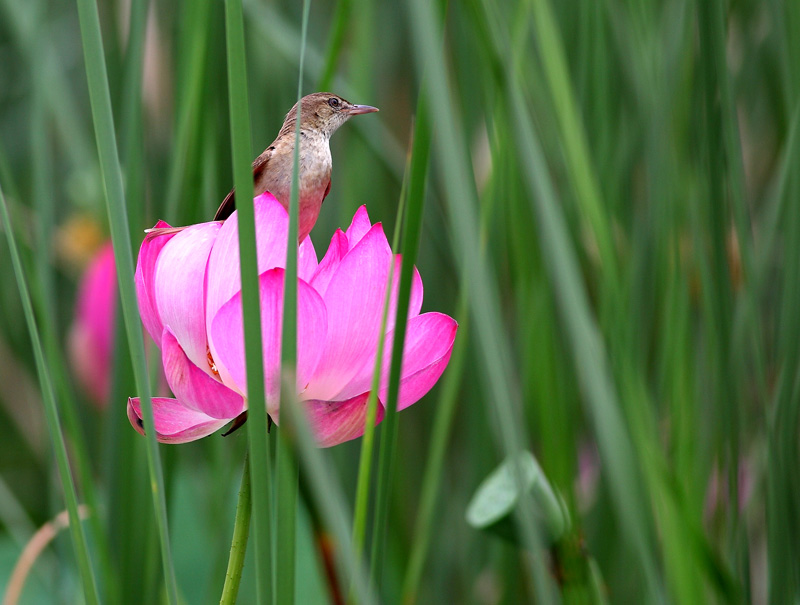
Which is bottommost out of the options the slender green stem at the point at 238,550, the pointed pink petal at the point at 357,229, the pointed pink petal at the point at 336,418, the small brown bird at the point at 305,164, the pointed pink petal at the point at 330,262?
the slender green stem at the point at 238,550

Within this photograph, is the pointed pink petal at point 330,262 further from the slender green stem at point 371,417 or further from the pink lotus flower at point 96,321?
the pink lotus flower at point 96,321

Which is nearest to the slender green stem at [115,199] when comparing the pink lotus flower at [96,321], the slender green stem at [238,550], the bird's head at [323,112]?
the slender green stem at [238,550]

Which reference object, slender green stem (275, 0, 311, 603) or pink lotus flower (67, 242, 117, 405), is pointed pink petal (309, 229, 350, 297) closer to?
slender green stem (275, 0, 311, 603)

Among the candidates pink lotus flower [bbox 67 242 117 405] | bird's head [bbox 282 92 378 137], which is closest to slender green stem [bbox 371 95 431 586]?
bird's head [bbox 282 92 378 137]

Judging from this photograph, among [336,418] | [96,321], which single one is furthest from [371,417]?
[96,321]

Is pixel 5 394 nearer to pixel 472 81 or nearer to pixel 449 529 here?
pixel 449 529

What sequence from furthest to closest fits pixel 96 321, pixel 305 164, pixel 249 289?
pixel 96 321
pixel 305 164
pixel 249 289

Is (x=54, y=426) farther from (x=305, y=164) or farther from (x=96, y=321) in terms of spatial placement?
(x=96, y=321)
